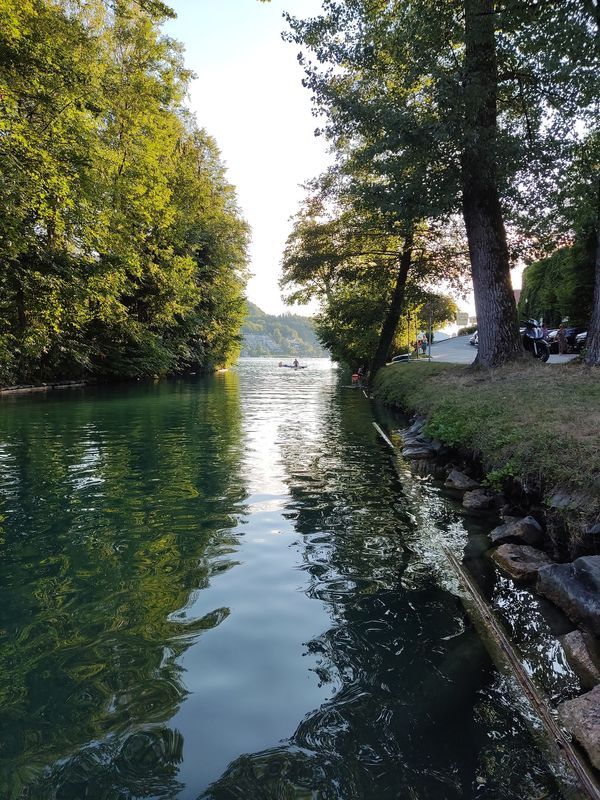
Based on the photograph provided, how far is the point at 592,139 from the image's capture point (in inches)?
546

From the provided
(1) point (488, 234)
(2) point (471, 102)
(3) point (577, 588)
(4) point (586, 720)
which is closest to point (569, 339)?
(1) point (488, 234)

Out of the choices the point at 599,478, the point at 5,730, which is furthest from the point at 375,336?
the point at 5,730

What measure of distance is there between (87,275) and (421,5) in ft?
42.9

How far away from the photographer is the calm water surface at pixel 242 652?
105 inches

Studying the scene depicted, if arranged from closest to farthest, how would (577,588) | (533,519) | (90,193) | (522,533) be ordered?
(577,588)
(522,533)
(533,519)
(90,193)

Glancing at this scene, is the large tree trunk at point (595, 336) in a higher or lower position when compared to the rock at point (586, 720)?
higher

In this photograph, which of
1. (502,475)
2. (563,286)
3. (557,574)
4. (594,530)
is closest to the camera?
(557,574)

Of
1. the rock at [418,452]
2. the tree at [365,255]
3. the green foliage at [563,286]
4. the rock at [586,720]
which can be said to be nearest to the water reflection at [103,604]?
the rock at [586,720]

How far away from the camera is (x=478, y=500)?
7.39 meters

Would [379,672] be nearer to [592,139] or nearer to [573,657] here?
[573,657]

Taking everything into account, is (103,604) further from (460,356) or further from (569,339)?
(460,356)

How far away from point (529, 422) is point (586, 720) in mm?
5136

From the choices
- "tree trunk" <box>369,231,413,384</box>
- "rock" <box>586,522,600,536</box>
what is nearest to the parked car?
"tree trunk" <box>369,231,413,384</box>

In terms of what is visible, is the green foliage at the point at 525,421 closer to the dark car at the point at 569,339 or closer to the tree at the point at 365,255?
the tree at the point at 365,255
